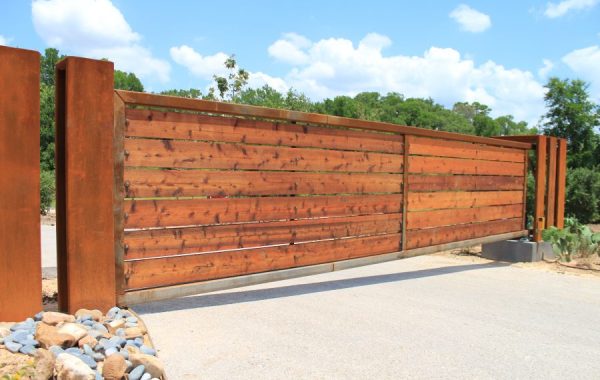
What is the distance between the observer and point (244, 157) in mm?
5059

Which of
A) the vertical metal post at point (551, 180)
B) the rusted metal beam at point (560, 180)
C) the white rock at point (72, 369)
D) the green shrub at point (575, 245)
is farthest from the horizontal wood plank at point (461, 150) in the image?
the white rock at point (72, 369)

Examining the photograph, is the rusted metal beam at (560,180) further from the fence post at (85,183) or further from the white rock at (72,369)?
the white rock at (72,369)

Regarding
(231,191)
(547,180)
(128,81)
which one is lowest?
(231,191)

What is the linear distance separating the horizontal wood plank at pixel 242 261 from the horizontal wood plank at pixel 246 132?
108cm

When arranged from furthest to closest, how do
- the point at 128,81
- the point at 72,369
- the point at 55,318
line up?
the point at 128,81 < the point at 55,318 < the point at 72,369

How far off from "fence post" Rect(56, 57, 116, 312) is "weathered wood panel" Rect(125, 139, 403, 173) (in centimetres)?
30

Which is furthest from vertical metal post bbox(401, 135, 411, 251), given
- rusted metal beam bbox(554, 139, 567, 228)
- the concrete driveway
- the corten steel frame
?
rusted metal beam bbox(554, 139, 567, 228)

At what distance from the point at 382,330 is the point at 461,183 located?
377 centimetres

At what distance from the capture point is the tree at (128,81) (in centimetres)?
6262

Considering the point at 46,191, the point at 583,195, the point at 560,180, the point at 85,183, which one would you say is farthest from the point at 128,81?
the point at 85,183

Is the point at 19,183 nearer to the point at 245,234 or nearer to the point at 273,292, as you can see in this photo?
the point at 245,234

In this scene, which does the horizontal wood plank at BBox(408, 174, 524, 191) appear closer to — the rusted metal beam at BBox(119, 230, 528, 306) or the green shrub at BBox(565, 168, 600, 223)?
the rusted metal beam at BBox(119, 230, 528, 306)

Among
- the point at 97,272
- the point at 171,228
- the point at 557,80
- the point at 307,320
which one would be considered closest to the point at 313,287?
the point at 307,320

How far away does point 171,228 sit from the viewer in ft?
15.0
